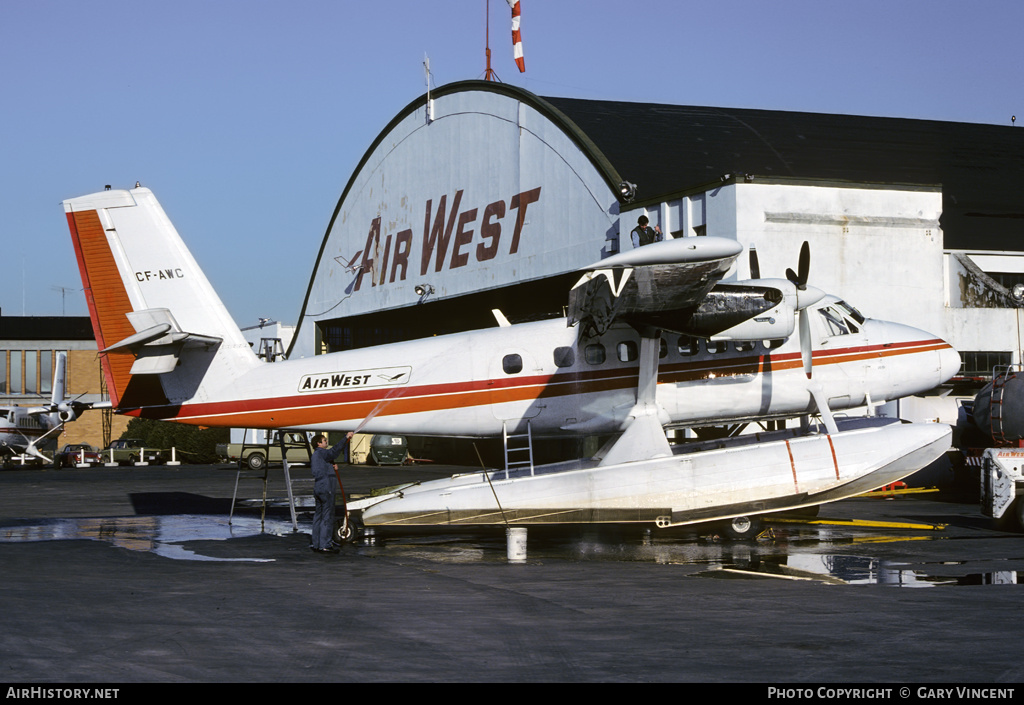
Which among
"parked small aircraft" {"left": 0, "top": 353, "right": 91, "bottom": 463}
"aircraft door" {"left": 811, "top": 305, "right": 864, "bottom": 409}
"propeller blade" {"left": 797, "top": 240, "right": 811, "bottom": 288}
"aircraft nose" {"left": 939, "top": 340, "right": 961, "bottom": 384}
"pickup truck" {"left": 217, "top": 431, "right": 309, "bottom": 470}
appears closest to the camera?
"propeller blade" {"left": 797, "top": 240, "right": 811, "bottom": 288}

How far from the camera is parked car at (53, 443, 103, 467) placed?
54.9 m

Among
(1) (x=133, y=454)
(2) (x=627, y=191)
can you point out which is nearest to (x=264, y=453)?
(1) (x=133, y=454)

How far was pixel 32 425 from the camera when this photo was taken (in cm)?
5259

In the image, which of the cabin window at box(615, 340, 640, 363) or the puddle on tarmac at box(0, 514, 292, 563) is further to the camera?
the cabin window at box(615, 340, 640, 363)

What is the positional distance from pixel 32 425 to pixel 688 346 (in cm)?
4497

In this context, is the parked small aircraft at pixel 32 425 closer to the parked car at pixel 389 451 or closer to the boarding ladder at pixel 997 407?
the parked car at pixel 389 451

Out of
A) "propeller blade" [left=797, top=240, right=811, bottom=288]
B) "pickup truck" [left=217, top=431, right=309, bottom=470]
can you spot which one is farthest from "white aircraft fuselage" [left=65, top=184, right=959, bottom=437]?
"pickup truck" [left=217, top=431, right=309, bottom=470]

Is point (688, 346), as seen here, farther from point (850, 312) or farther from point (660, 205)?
point (660, 205)

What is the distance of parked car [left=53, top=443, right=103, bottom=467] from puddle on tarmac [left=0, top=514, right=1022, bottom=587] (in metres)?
36.5

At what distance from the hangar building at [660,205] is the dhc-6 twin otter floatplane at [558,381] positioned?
7.88 meters

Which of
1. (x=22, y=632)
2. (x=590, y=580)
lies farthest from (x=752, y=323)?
(x=22, y=632)

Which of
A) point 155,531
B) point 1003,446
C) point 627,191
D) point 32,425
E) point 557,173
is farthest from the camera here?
point 32,425

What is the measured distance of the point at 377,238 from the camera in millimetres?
45094

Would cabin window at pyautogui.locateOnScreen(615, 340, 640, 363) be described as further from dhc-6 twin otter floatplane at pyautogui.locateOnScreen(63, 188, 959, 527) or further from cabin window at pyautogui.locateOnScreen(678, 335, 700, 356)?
cabin window at pyautogui.locateOnScreen(678, 335, 700, 356)
